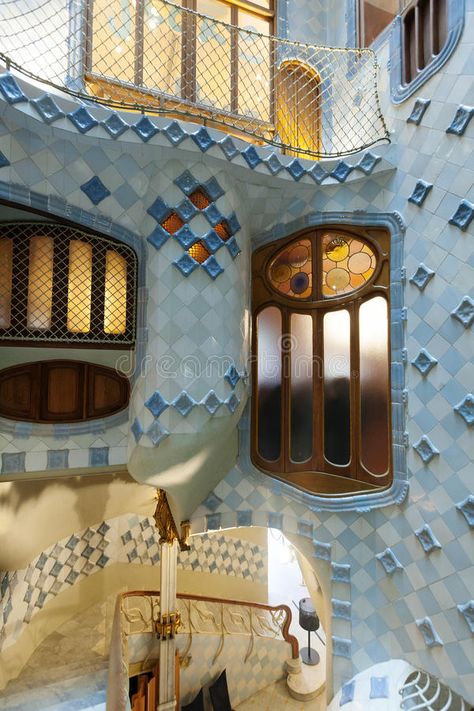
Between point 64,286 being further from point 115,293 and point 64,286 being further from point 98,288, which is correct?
point 115,293

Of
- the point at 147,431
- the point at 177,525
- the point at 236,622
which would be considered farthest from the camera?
the point at 236,622

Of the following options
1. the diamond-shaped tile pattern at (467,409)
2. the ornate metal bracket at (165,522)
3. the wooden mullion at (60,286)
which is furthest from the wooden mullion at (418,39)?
the ornate metal bracket at (165,522)

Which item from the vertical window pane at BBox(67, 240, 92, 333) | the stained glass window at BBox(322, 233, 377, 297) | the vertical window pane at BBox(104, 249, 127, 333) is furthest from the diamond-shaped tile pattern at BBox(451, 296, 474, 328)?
the vertical window pane at BBox(67, 240, 92, 333)

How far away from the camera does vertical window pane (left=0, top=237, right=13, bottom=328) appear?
364 cm

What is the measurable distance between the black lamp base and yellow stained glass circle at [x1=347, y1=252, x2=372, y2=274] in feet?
19.1

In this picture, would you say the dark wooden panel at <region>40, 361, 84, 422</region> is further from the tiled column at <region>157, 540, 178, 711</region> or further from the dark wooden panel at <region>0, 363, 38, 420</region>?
the tiled column at <region>157, 540, 178, 711</region>

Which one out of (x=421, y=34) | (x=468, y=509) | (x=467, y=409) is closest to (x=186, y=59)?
(x=421, y=34)

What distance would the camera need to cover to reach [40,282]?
12.3ft

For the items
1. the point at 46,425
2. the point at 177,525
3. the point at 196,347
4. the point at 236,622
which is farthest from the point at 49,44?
the point at 236,622

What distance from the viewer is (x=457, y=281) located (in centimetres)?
312

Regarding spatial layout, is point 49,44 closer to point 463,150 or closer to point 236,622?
point 463,150

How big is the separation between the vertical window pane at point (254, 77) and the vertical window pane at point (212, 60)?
0.50ft

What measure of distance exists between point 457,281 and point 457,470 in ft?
4.45

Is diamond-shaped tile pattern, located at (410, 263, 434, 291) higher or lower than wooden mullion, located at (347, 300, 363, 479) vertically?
higher
